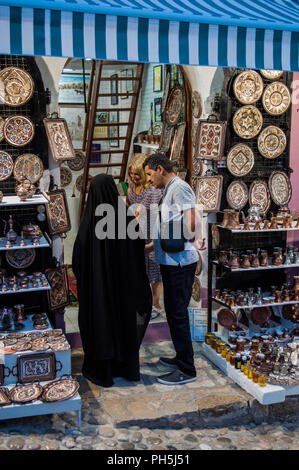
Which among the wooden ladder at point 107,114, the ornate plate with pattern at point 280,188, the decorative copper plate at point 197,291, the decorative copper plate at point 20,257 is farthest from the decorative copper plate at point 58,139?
the wooden ladder at point 107,114

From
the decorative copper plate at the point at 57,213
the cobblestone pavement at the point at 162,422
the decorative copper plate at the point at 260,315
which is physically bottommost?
the cobblestone pavement at the point at 162,422

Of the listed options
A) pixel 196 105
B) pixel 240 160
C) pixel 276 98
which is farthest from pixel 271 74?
pixel 240 160

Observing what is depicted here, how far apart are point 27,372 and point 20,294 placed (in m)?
0.94

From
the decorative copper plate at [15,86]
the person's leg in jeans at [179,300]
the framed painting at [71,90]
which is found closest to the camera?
the person's leg in jeans at [179,300]

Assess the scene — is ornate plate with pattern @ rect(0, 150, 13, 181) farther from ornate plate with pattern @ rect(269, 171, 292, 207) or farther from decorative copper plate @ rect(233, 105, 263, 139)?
ornate plate with pattern @ rect(269, 171, 292, 207)

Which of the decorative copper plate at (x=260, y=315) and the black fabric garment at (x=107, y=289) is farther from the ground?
the black fabric garment at (x=107, y=289)

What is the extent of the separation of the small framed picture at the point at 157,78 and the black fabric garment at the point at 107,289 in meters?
3.72

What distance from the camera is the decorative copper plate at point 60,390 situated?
149 inches

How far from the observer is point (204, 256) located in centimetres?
529

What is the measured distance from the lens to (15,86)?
4.43 meters

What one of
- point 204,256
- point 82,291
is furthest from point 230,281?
point 82,291

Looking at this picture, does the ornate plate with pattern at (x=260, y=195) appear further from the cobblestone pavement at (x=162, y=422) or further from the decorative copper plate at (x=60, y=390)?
the decorative copper plate at (x=60, y=390)

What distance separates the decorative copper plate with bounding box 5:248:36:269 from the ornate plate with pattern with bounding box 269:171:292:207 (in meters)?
2.45

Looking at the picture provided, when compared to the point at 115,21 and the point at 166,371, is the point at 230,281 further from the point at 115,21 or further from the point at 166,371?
the point at 115,21
